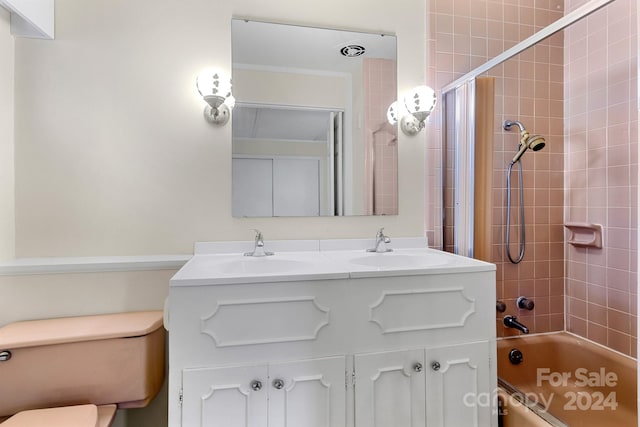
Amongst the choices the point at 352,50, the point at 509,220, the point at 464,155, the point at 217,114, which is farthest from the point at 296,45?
the point at 509,220

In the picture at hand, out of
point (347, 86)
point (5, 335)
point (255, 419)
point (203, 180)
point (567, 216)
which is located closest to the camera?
point (255, 419)

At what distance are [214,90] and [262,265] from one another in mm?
836

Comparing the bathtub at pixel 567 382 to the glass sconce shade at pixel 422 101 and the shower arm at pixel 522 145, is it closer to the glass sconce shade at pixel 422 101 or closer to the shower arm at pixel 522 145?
the shower arm at pixel 522 145

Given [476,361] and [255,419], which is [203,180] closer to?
[255,419]

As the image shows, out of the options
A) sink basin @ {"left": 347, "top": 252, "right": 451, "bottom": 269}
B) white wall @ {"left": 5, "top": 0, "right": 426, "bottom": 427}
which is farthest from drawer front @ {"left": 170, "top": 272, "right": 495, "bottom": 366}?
white wall @ {"left": 5, "top": 0, "right": 426, "bottom": 427}

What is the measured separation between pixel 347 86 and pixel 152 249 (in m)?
1.27

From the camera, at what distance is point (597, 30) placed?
67.9 inches

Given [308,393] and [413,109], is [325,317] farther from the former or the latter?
[413,109]

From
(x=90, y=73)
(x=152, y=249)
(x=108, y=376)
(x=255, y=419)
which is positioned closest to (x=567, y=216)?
(x=255, y=419)

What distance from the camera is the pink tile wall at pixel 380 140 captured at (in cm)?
173

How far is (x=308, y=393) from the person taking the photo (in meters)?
1.11

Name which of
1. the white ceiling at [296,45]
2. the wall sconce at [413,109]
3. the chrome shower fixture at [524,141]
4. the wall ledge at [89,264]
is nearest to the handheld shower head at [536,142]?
the chrome shower fixture at [524,141]

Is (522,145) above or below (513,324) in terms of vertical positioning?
above

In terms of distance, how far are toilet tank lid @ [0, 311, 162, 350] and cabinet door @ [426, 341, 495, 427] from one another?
1.12 metres
